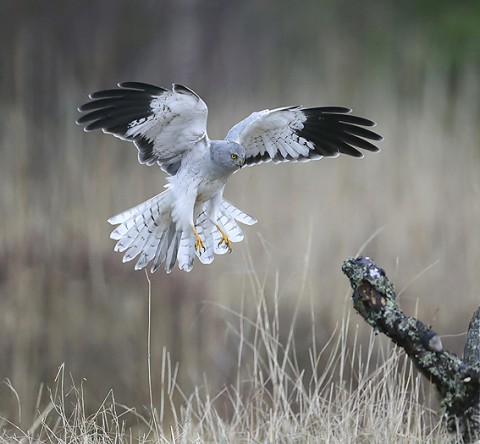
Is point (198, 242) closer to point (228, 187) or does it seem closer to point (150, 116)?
point (150, 116)

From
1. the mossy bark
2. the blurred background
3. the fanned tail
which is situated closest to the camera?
the mossy bark

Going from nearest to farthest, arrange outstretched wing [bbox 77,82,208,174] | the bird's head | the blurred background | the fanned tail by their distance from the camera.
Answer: outstretched wing [bbox 77,82,208,174] < the bird's head < the fanned tail < the blurred background

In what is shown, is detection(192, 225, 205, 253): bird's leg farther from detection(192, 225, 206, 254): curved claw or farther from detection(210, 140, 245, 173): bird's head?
detection(210, 140, 245, 173): bird's head

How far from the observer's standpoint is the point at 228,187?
672 cm

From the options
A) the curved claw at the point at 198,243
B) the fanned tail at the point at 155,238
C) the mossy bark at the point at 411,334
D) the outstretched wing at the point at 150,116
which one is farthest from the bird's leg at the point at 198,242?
the mossy bark at the point at 411,334

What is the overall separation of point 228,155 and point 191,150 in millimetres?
258

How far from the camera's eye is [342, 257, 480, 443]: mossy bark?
126 inches

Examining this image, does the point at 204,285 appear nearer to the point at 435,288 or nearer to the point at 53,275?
the point at 53,275

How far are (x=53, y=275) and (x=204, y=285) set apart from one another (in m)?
1.06

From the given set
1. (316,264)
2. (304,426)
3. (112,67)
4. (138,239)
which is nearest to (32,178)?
(112,67)

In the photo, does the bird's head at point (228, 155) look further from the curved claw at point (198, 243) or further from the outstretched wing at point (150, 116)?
the curved claw at point (198, 243)

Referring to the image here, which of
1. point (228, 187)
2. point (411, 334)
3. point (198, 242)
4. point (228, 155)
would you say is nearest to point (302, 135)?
point (228, 155)

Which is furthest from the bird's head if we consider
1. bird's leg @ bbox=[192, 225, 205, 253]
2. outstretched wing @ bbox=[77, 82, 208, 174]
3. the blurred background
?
the blurred background

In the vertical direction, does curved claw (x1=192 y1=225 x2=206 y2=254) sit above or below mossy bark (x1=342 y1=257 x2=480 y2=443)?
above
